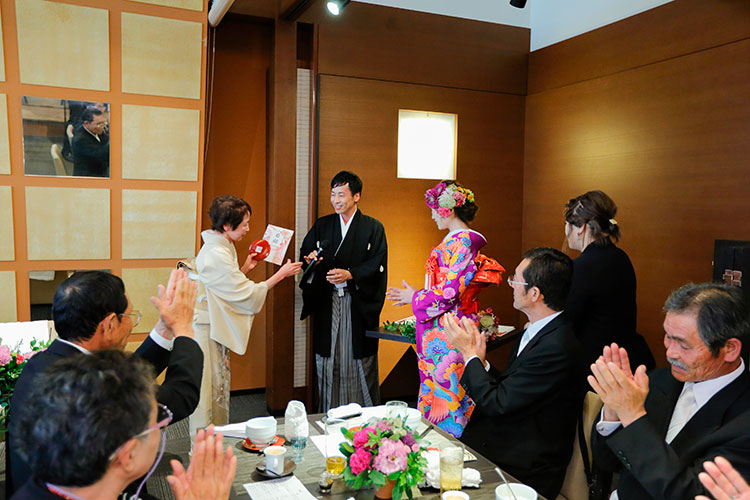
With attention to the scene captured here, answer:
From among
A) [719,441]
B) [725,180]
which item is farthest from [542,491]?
[725,180]

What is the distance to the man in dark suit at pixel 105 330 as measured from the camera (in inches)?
62.8

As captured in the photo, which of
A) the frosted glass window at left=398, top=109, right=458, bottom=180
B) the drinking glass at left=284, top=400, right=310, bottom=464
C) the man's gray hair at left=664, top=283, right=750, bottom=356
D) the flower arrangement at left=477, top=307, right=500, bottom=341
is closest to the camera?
the man's gray hair at left=664, top=283, right=750, bottom=356

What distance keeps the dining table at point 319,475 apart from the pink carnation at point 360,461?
10cm

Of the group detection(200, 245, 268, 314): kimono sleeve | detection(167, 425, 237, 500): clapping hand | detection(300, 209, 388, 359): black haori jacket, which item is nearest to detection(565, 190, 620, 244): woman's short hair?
detection(300, 209, 388, 359): black haori jacket

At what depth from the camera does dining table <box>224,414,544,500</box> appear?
163 centimetres

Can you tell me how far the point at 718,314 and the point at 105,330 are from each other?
1.75 meters

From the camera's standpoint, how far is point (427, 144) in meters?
4.65

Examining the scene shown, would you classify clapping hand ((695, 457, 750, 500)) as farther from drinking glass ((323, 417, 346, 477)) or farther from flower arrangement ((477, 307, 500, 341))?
flower arrangement ((477, 307, 500, 341))

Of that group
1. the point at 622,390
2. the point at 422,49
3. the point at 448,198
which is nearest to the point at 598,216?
the point at 448,198

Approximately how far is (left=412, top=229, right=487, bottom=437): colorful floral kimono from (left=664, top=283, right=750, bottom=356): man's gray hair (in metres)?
1.56

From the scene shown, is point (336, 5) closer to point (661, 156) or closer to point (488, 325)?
point (488, 325)

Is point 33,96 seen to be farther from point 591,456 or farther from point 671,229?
point 671,229

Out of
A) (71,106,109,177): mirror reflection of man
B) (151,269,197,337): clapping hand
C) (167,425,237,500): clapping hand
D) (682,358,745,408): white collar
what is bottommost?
(167,425,237,500): clapping hand

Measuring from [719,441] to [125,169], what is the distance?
10.9 feet
